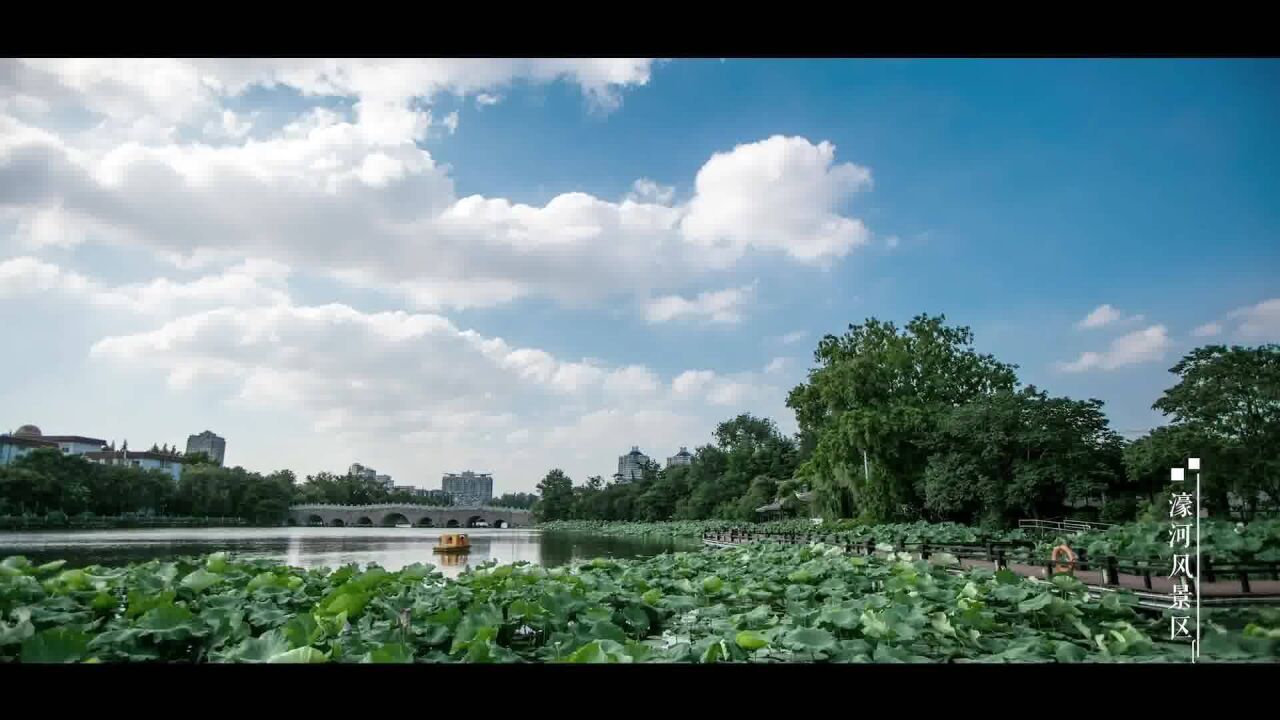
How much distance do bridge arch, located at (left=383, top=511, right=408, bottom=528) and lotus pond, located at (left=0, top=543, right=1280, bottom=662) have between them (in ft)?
→ 106

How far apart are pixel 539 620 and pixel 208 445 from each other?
3.84 m

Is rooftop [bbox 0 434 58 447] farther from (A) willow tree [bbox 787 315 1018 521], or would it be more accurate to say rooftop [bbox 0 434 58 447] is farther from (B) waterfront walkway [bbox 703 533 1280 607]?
(A) willow tree [bbox 787 315 1018 521]

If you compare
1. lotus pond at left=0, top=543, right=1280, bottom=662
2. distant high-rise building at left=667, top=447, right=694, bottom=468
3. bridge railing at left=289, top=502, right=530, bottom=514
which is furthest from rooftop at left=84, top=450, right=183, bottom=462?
distant high-rise building at left=667, top=447, right=694, bottom=468

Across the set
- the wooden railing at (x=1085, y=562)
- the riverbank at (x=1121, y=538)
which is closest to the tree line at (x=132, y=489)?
the wooden railing at (x=1085, y=562)

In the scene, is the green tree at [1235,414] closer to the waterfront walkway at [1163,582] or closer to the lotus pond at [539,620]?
the waterfront walkway at [1163,582]

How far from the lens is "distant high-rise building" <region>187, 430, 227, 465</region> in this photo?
507 centimetres

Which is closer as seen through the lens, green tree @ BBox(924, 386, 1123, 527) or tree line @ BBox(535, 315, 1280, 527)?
tree line @ BBox(535, 315, 1280, 527)

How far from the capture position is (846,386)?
15336mm

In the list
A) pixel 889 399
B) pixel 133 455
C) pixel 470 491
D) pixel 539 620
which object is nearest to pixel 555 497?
pixel 470 491

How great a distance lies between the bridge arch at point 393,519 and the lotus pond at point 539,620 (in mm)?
32411
